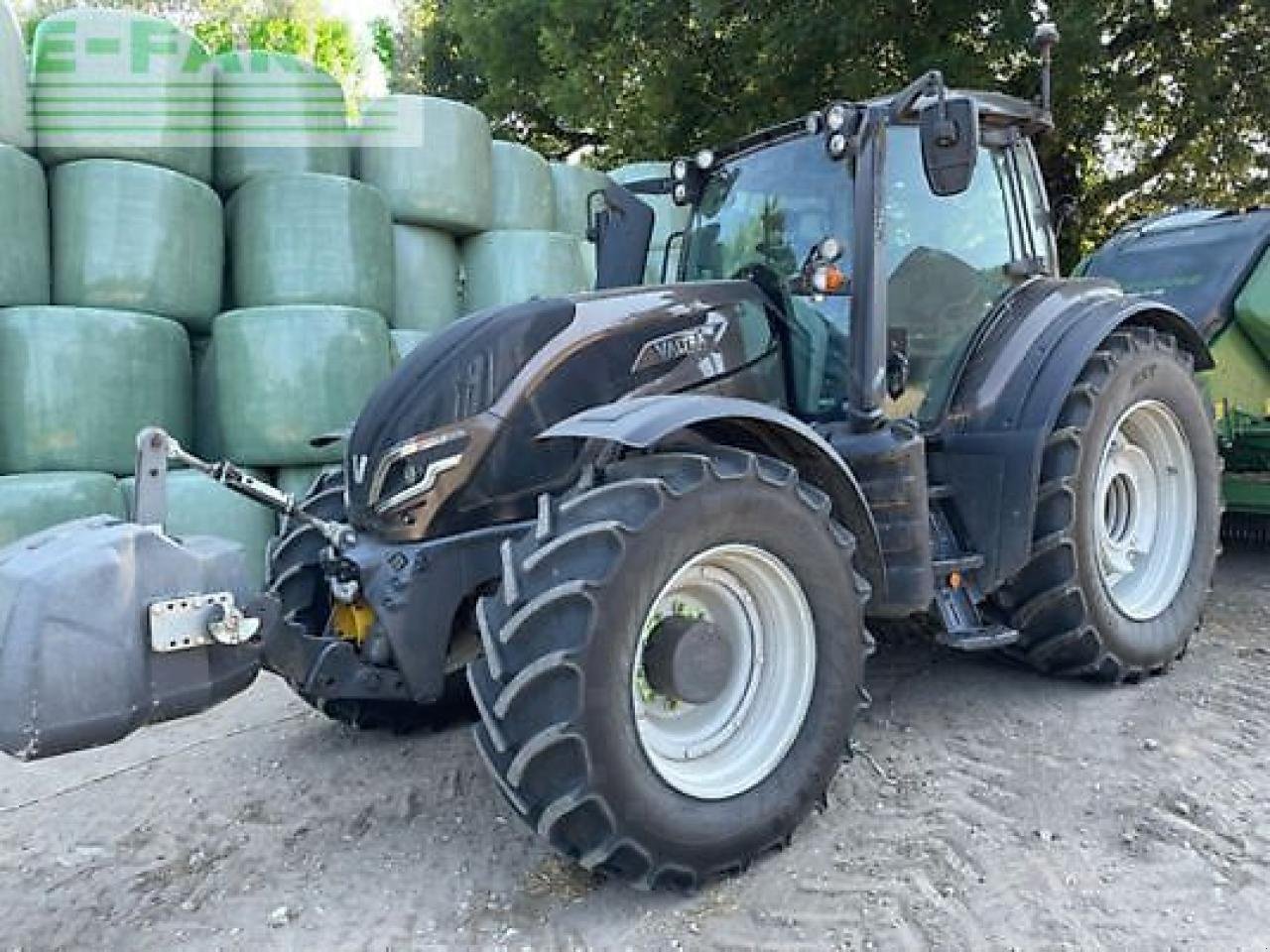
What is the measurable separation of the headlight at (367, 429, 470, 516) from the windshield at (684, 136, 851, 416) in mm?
1215

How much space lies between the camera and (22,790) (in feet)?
11.4

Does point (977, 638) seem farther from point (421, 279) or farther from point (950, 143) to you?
point (421, 279)

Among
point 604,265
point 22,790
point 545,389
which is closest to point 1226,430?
point 604,265

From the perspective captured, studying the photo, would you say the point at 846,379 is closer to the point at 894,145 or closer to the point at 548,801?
the point at 894,145

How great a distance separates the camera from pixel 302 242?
561 centimetres

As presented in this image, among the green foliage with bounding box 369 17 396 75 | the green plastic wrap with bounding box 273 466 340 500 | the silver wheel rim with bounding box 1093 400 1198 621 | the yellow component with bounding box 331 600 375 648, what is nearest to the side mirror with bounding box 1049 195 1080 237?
the silver wheel rim with bounding box 1093 400 1198 621

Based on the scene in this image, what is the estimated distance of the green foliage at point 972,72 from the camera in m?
9.26

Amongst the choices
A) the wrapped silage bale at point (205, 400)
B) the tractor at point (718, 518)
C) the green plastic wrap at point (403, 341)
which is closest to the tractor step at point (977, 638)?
the tractor at point (718, 518)

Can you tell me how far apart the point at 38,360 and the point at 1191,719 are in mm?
4916

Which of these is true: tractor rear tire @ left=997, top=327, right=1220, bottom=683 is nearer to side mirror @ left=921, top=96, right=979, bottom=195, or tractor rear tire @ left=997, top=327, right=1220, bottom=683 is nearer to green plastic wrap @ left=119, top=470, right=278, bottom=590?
side mirror @ left=921, top=96, right=979, bottom=195

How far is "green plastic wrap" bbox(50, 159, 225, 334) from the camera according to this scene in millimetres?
5172

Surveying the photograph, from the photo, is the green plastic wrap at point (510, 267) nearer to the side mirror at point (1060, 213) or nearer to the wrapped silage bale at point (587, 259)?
the wrapped silage bale at point (587, 259)

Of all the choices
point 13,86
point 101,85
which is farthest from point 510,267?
point 13,86

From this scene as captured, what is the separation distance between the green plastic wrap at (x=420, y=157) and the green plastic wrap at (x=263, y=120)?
455 millimetres
